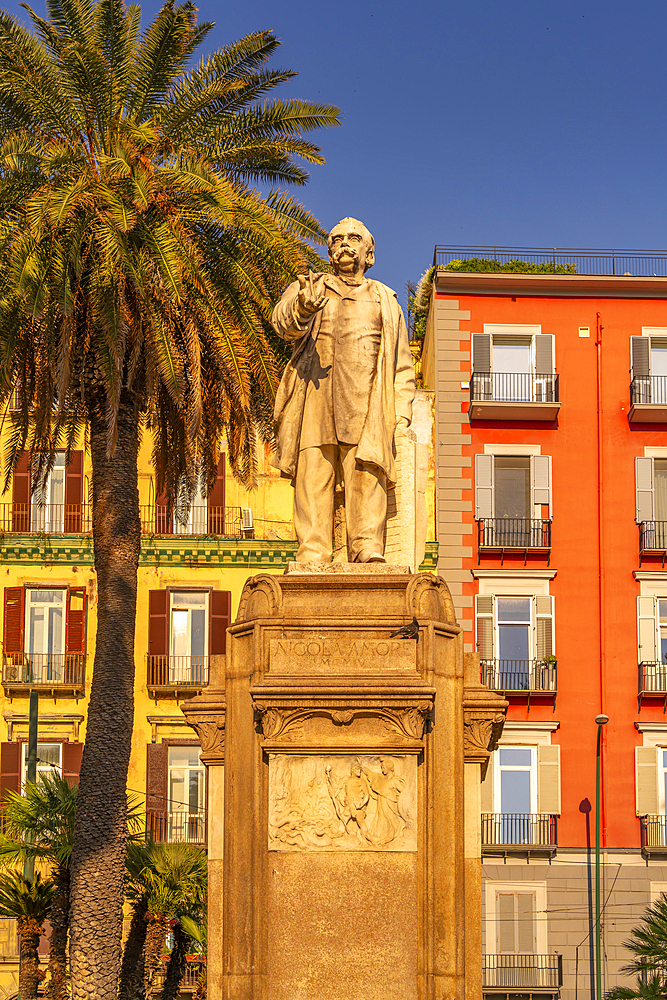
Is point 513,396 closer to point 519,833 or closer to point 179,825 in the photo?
point 519,833

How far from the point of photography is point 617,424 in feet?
148

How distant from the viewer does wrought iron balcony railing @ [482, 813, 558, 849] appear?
137 feet

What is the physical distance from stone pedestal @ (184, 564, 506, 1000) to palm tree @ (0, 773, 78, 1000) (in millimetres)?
17401

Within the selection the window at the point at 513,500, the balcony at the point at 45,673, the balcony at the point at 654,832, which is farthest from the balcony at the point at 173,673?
the balcony at the point at 654,832

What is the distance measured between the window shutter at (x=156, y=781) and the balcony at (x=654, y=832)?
41.4 feet

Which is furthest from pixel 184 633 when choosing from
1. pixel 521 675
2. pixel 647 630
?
pixel 647 630

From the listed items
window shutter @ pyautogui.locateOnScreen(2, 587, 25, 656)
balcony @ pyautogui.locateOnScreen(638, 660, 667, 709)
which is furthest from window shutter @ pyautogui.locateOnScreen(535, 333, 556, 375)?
window shutter @ pyautogui.locateOnScreen(2, 587, 25, 656)

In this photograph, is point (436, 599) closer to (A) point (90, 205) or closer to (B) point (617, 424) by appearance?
(A) point (90, 205)

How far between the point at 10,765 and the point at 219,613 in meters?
6.91

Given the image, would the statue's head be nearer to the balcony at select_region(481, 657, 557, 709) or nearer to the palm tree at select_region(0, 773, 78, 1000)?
the palm tree at select_region(0, 773, 78, 1000)

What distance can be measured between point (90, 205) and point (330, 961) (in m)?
17.2

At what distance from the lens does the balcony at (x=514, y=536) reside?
44000 mm

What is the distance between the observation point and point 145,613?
44.2 meters

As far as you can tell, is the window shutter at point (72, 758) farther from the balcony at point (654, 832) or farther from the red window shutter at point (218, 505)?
the balcony at point (654, 832)
